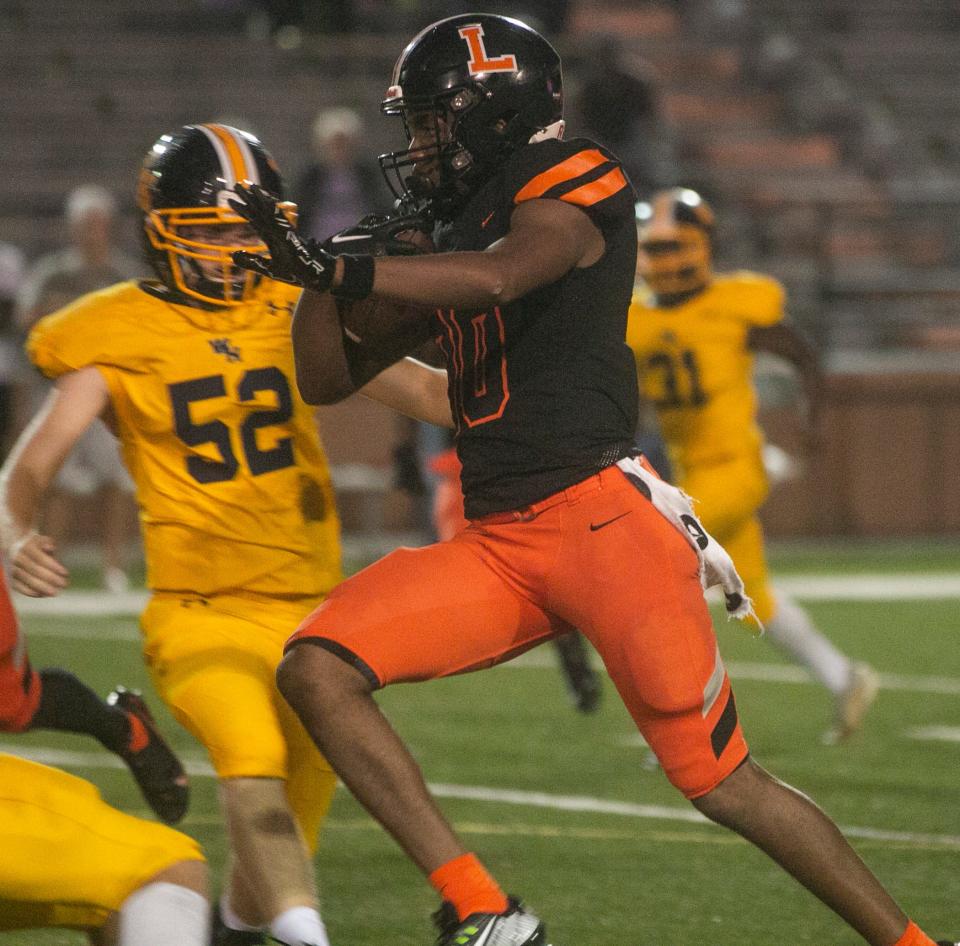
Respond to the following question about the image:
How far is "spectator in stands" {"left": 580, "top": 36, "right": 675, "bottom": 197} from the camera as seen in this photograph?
46.3ft

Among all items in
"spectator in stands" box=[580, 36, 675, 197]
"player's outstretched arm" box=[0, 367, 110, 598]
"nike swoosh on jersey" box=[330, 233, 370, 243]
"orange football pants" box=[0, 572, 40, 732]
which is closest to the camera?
"orange football pants" box=[0, 572, 40, 732]

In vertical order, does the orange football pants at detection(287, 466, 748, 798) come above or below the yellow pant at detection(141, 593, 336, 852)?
above

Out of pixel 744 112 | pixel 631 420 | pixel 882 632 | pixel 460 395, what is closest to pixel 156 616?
pixel 460 395

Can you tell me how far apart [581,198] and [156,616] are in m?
1.26

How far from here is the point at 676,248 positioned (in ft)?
23.5

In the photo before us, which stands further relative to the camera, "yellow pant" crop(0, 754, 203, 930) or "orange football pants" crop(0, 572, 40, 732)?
"orange football pants" crop(0, 572, 40, 732)

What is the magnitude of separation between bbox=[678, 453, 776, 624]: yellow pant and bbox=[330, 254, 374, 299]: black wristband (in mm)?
3615

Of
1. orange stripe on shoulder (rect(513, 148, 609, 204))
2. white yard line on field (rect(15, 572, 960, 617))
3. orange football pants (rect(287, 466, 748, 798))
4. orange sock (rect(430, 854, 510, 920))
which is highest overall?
orange stripe on shoulder (rect(513, 148, 609, 204))

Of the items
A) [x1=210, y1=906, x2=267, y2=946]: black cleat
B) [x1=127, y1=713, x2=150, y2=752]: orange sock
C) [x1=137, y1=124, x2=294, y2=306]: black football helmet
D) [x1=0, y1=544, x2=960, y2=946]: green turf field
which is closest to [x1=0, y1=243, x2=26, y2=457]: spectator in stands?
[x1=0, y1=544, x2=960, y2=946]: green turf field

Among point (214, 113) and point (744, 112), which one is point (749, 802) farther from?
point (744, 112)

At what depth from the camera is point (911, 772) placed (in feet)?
A: 20.2

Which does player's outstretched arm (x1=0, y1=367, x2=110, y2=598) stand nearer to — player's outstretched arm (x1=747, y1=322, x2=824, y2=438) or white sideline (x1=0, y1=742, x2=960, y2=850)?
white sideline (x1=0, y1=742, x2=960, y2=850)

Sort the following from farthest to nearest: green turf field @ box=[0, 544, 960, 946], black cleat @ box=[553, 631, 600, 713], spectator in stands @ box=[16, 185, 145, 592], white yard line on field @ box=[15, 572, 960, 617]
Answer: spectator in stands @ box=[16, 185, 145, 592], white yard line on field @ box=[15, 572, 960, 617], black cleat @ box=[553, 631, 600, 713], green turf field @ box=[0, 544, 960, 946]

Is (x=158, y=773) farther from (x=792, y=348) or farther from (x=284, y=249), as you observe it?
(x=792, y=348)
